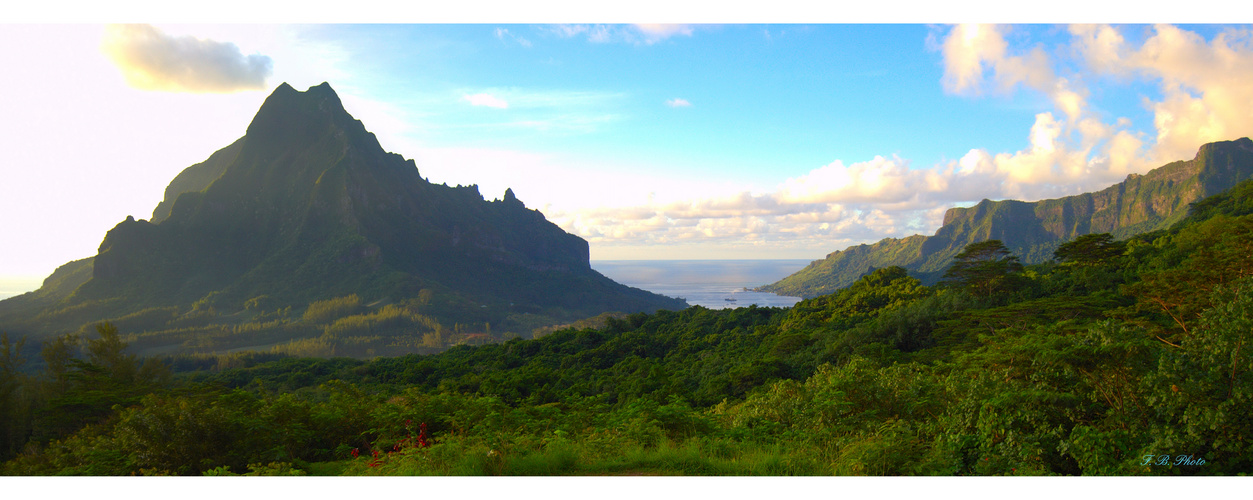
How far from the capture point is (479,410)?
860 cm

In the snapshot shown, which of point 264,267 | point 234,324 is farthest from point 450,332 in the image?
point 264,267

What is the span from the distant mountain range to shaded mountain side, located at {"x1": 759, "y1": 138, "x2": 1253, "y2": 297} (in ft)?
214

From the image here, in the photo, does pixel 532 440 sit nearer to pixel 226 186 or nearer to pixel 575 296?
pixel 575 296

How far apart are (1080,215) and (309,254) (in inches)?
7788

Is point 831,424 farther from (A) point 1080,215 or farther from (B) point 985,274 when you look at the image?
(A) point 1080,215

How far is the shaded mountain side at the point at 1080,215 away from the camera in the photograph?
86.8 meters

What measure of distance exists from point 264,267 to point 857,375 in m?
186

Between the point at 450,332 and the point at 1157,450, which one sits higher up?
the point at 1157,450

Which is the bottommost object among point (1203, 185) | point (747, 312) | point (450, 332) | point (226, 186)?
point (450, 332)

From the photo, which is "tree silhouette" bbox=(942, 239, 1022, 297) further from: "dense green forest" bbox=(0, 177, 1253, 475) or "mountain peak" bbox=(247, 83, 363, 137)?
"mountain peak" bbox=(247, 83, 363, 137)

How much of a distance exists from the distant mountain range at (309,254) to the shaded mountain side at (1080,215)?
2564 inches
